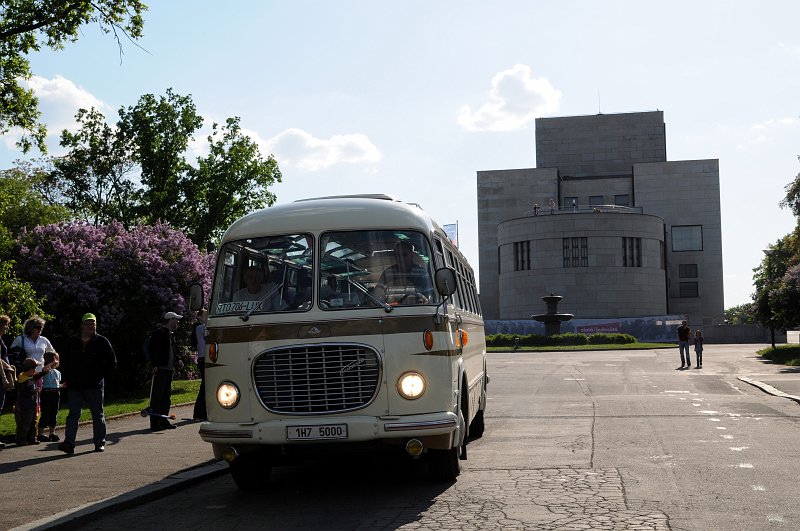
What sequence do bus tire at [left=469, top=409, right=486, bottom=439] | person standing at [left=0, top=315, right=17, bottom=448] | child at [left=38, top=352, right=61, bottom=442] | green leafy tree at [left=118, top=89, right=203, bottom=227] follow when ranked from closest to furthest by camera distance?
person standing at [left=0, top=315, right=17, bottom=448] < bus tire at [left=469, top=409, right=486, bottom=439] < child at [left=38, top=352, right=61, bottom=442] < green leafy tree at [left=118, top=89, right=203, bottom=227]

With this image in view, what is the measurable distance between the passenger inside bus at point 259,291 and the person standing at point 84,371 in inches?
152

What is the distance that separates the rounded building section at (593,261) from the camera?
9606 centimetres

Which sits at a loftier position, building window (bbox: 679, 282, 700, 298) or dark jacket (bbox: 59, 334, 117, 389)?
building window (bbox: 679, 282, 700, 298)

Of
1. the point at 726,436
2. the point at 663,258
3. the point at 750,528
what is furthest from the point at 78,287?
the point at 663,258

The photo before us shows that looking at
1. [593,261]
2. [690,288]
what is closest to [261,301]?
[593,261]

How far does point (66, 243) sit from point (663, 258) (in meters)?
80.8

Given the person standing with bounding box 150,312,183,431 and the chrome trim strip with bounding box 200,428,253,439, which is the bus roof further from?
the person standing with bounding box 150,312,183,431

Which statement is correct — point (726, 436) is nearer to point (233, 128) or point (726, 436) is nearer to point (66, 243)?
point (66, 243)

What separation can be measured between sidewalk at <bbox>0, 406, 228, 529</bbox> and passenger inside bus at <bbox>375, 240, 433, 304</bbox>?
9.93ft

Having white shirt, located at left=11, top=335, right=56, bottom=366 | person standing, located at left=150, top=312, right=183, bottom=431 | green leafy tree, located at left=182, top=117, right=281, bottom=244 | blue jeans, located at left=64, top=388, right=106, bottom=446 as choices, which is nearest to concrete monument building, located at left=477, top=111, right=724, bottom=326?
green leafy tree, located at left=182, top=117, right=281, bottom=244

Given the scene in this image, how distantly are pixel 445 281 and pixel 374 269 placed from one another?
72 cm

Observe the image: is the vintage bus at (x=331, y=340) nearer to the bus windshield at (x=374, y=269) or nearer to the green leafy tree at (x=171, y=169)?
the bus windshield at (x=374, y=269)

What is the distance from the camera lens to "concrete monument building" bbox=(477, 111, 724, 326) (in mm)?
96812

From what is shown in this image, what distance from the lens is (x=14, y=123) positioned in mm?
24203
